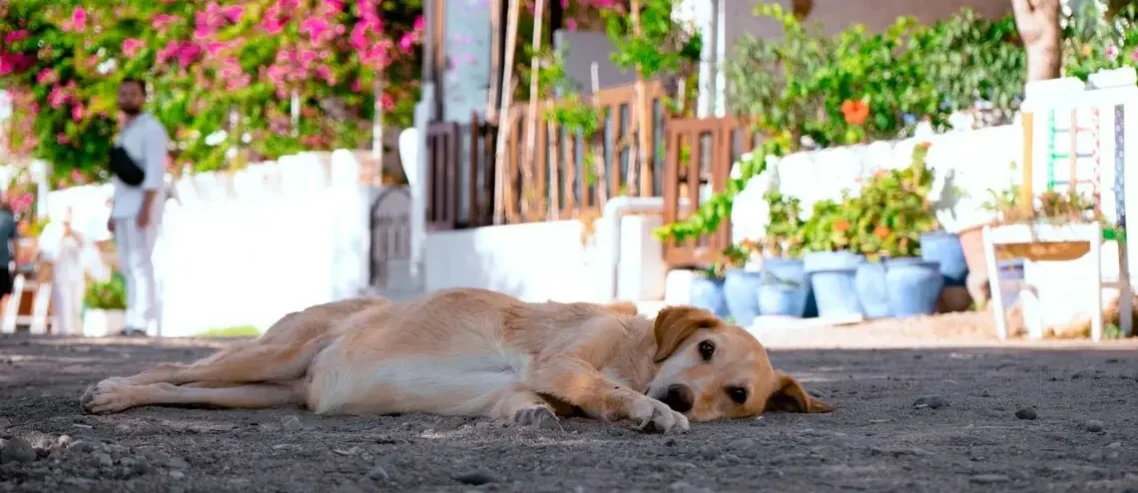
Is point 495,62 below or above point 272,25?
below

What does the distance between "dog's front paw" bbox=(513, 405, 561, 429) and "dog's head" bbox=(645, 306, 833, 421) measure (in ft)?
1.17

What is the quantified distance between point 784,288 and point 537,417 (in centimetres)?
713

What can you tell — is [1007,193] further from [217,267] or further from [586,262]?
[217,267]

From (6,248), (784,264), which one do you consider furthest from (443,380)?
(6,248)

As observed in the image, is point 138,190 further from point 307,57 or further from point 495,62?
point 307,57

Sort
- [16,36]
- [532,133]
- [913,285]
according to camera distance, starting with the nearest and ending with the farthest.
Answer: [913,285] → [532,133] → [16,36]

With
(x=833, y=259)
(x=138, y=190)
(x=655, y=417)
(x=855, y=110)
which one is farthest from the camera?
(x=855, y=110)

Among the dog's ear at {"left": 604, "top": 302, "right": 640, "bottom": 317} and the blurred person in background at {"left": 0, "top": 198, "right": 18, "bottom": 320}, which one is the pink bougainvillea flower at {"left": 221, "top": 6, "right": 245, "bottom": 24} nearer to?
the blurred person in background at {"left": 0, "top": 198, "right": 18, "bottom": 320}

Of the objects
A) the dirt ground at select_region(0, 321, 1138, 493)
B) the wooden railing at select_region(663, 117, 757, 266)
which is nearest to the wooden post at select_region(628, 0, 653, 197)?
the wooden railing at select_region(663, 117, 757, 266)

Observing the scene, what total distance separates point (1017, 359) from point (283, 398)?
12.4 ft

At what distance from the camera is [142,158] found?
1161cm

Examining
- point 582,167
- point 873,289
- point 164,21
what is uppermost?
point 164,21

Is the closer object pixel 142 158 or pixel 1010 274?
pixel 1010 274

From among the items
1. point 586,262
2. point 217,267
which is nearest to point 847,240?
point 586,262
